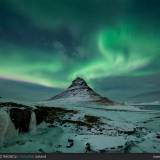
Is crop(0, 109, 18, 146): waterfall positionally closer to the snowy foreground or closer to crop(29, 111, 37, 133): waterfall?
the snowy foreground

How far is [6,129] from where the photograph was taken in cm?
381

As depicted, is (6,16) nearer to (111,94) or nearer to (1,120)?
(1,120)

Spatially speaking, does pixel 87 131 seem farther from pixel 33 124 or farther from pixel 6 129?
pixel 6 129

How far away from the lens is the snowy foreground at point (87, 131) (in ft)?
12.4

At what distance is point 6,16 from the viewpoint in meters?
3.76

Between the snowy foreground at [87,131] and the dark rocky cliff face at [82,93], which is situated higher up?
the dark rocky cliff face at [82,93]

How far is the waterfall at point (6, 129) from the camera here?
375cm

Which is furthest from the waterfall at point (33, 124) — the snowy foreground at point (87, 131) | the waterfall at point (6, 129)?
the waterfall at point (6, 129)

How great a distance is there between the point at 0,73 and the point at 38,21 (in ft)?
2.47

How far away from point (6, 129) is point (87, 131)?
1.00 metres

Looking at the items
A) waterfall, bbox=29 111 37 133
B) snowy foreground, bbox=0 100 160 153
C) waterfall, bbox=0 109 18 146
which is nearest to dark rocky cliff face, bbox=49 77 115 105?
snowy foreground, bbox=0 100 160 153

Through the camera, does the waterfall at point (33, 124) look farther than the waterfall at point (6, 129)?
Yes

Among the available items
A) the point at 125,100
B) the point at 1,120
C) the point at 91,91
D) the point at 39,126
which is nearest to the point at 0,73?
the point at 1,120

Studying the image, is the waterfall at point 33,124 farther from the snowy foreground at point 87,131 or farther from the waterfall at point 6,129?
the waterfall at point 6,129
